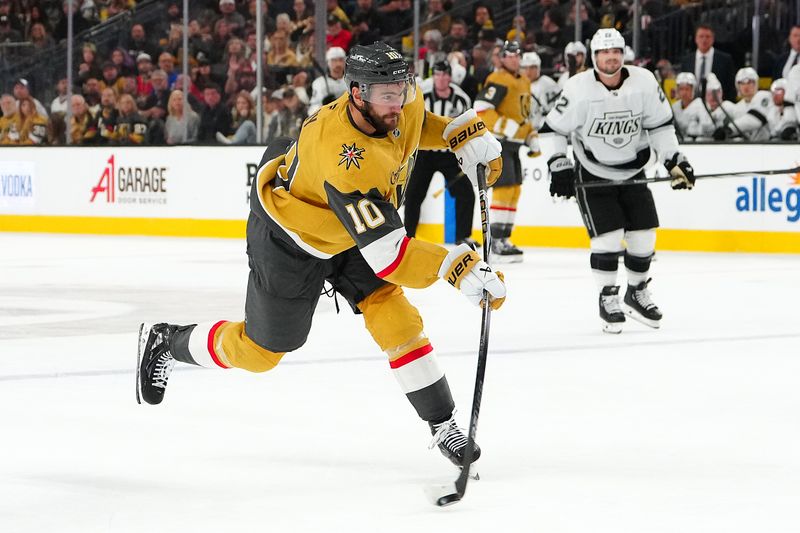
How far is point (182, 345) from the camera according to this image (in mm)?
4027

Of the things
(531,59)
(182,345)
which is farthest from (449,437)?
(531,59)

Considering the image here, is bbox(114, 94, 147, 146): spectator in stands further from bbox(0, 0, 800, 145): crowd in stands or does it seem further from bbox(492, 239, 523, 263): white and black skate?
bbox(492, 239, 523, 263): white and black skate

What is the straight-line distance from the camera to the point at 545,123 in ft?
22.0

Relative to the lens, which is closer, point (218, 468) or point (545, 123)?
point (218, 468)

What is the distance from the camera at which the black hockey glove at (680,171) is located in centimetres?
622

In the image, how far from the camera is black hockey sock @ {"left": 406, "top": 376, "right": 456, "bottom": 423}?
137 inches

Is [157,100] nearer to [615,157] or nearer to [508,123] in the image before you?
[508,123]

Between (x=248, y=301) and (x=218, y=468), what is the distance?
1.54ft

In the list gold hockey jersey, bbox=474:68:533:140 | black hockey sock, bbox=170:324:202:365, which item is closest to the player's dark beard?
black hockey sock, bbox=170:324:202:365

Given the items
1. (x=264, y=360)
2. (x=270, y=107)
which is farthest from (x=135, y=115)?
(x=264, y=360)

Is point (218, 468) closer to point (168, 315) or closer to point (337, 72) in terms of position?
point (168, 315)

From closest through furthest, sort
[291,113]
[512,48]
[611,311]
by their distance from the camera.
Result: 1. [611,311]
2. [512,48]
3. [291,113]

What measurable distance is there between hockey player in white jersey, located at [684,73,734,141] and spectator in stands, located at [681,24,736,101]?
0.16ft

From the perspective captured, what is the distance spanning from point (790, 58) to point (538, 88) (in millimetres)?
2066
